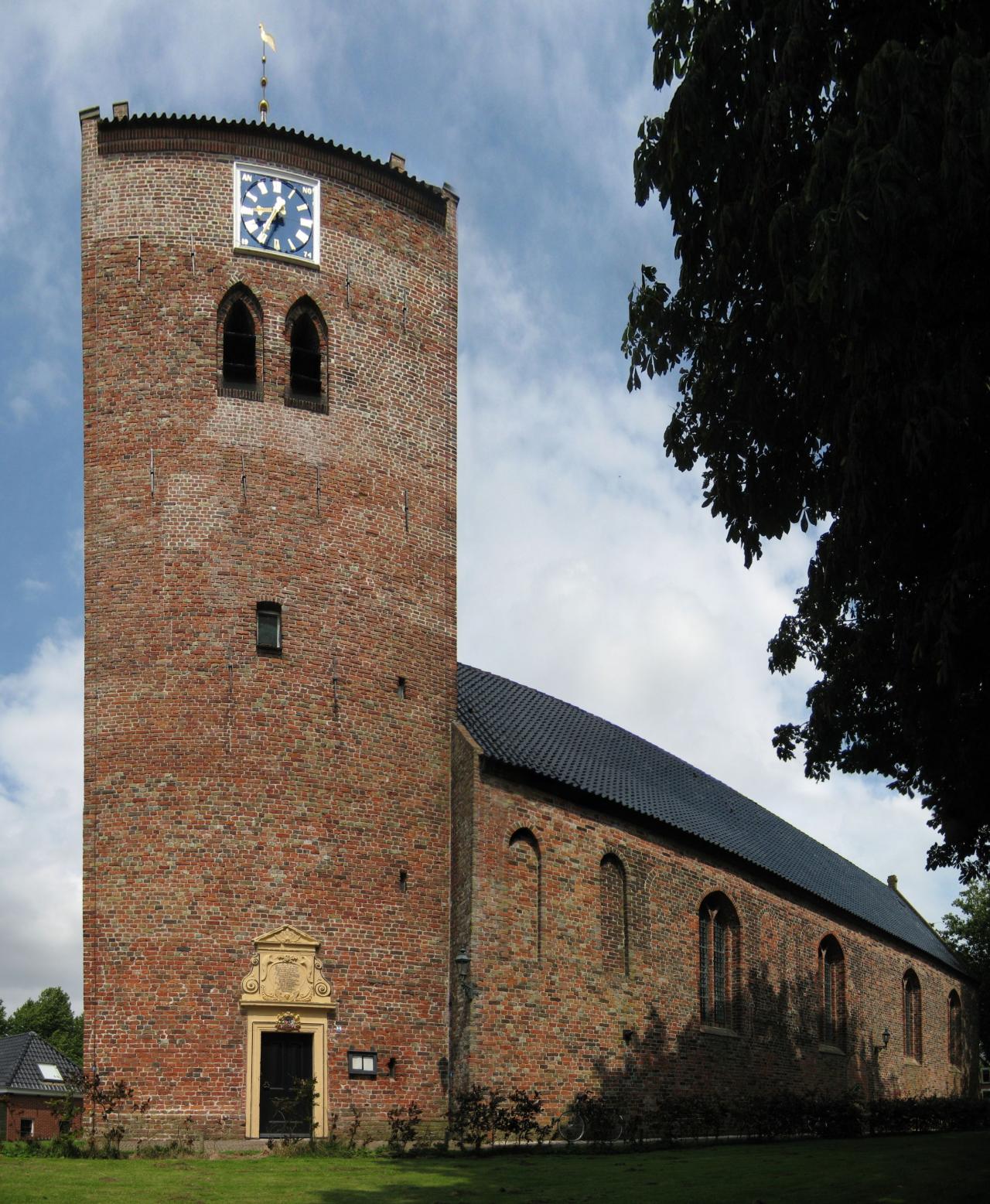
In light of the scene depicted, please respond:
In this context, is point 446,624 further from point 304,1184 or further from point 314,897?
point 304,1184

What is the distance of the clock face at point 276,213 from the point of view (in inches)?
949

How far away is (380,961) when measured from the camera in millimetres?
22344

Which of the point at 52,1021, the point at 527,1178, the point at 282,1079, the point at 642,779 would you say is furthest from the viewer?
the point at 52,1021

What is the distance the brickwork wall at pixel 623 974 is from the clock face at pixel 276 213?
9.36 meters

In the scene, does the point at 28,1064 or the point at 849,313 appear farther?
the point at 28,1064

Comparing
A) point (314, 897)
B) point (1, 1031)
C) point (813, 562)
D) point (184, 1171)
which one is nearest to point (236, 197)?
point (314, 897)

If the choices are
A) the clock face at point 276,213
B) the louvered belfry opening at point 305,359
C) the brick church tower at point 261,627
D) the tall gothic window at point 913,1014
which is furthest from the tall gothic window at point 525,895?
the tall gothic window at point 913,1014

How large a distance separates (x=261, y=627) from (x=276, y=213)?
7.28m

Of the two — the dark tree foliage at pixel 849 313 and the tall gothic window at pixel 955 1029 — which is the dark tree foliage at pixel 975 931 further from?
the dark tree foliage at pixel 849 313

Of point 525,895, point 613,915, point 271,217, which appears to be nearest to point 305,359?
point 271,217

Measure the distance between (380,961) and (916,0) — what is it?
15.7 meters

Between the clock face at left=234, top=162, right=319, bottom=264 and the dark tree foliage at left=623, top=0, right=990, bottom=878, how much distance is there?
34.7 ft

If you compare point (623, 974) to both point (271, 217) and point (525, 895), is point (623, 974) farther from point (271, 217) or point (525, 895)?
point (271, 217)

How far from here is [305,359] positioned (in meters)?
24.4
